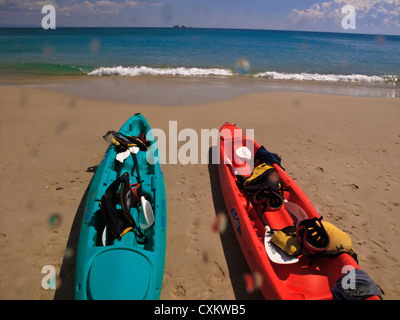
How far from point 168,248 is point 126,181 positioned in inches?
46.8

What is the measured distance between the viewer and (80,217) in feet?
14.2

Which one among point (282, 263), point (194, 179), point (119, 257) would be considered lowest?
point (282, 263)

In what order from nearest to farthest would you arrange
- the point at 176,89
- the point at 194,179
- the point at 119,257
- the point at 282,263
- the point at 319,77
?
the point at 119,257 < the point at 282,263 < the point at 194,179 < the point at 176,89 < the point at 319,77

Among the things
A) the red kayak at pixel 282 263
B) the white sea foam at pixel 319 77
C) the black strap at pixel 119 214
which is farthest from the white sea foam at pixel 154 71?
the black strap at pixel 119 214

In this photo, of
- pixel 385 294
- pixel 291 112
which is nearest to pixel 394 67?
pixel 291 112

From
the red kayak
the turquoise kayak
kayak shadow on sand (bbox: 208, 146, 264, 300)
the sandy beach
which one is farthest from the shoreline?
the turquoise kayak

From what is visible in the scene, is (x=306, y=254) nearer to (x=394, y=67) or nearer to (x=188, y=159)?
(x=188, y=159)

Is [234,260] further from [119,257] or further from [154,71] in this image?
[154,71]

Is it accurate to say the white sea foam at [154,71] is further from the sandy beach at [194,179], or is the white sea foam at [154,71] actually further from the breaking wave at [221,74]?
the sandy beach at [194,179]

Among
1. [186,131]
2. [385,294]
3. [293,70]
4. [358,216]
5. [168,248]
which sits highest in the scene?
[293,70]

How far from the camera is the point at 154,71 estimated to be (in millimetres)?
16562

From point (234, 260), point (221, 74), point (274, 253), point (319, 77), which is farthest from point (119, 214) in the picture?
point (319, 77)

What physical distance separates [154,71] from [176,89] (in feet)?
19.3

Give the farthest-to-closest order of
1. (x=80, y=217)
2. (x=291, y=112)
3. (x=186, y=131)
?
(x=291, y=112)
(x=186, y=131)
(x=80, y=217)
